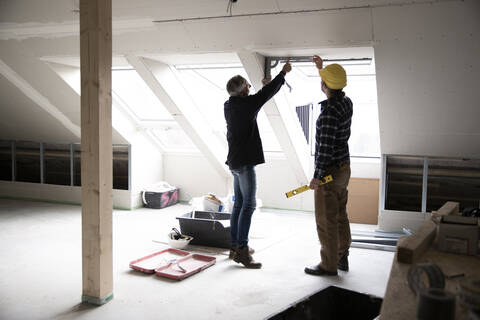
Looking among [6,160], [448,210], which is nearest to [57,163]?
[6,160]

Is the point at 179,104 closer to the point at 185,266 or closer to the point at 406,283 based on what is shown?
the point at 185,266

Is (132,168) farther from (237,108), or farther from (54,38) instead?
(237,108)

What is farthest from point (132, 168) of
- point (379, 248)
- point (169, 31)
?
point (379, 248)

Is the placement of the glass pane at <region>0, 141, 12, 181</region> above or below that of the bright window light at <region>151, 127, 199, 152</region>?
below

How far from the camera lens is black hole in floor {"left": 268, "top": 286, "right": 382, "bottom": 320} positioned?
220 cm

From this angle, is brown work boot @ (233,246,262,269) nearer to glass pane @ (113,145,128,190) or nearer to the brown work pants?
the brown work pants

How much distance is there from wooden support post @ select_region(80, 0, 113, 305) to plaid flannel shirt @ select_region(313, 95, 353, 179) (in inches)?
54.2

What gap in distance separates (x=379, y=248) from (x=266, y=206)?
1.94 metres

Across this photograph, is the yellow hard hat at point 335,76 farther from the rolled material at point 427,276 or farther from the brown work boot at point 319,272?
the rolled material at point 427,276

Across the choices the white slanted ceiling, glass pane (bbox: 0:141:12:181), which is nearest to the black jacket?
the white slanted ceiling

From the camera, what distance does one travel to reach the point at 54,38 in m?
3.97

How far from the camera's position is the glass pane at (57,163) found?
5.91m

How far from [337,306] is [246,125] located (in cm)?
140

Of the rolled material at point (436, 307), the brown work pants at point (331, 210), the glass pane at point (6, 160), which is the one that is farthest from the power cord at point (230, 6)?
the glass pane at point (6, 160)
